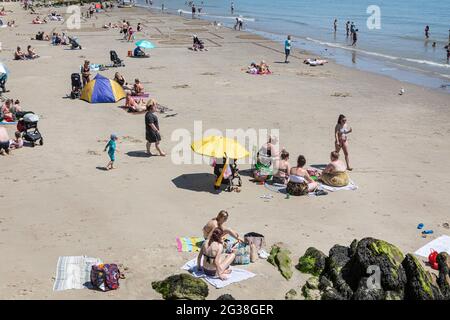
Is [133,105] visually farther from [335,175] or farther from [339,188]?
[339,188]

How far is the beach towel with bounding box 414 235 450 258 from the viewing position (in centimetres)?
1038

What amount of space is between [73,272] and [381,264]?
550 cm

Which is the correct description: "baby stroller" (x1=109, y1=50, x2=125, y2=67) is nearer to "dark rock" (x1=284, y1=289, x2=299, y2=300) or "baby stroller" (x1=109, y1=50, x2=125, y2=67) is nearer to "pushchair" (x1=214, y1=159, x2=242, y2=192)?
"pushchair" (x1=214, y1=159, x2=242, y2=192)

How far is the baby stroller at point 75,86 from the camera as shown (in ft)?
76.5

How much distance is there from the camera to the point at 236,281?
9.29 m

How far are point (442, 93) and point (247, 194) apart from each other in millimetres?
19092

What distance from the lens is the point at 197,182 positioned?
46.5ft

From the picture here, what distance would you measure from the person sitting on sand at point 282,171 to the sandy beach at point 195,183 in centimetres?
52

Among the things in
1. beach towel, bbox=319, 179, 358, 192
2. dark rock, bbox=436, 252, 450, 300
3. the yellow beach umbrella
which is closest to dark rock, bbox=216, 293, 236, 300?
dark rock, bbox=436, 252, 450, 300

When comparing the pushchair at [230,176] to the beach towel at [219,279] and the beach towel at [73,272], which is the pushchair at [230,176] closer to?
the beach towel at [219,279]

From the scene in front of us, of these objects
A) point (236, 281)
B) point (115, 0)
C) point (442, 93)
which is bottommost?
point (236, 281)

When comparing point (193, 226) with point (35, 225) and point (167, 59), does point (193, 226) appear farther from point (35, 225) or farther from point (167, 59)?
point (167, 59)

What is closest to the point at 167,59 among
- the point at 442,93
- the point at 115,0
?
the point at 442,93

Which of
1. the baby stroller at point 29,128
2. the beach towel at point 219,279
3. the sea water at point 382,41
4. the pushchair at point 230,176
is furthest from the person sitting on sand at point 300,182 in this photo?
the sea water at point 382,41
